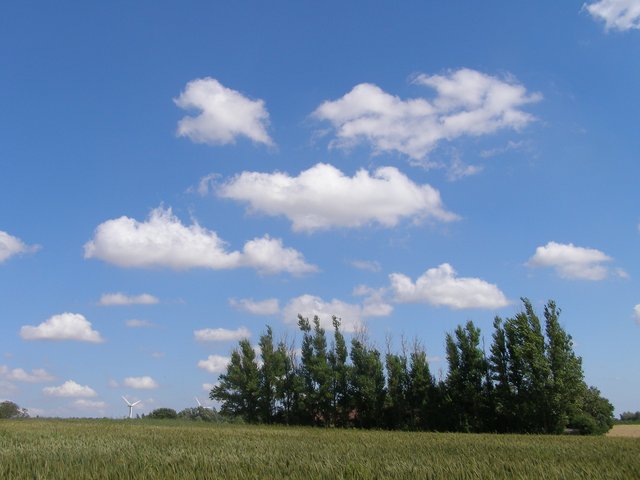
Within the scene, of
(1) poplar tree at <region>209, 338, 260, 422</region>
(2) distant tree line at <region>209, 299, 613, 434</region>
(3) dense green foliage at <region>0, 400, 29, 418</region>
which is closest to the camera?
(2) distant tree line at <region>209, 299, 613, 434</region>

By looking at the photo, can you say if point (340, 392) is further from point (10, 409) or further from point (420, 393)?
point (10, 409)

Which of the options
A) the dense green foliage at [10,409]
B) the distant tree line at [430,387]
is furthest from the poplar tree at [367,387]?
the dense green foliage at [10,409]

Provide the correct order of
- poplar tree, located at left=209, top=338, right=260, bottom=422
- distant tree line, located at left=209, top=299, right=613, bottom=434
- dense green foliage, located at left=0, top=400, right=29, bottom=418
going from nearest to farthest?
distant tree line, located at left=209, top=299, right=613, bottom=434
poplar tree, located at left=209, top=338, right=260, bottom=422
dense green foliage, located at left=0, top=400, right=29, bottom=418

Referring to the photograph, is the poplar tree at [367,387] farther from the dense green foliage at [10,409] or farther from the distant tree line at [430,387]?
the dense green foliage at [10,409]

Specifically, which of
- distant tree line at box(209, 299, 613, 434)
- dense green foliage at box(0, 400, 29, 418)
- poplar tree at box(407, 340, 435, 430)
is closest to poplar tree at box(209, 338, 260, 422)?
distant tree line at box(209, 299, 613, 434)

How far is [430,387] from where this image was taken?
56219 millimetres

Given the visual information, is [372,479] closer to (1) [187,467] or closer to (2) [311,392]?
(1) [187,467]

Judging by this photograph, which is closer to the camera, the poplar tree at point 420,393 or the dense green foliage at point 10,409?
the poplar tree at point 420,393

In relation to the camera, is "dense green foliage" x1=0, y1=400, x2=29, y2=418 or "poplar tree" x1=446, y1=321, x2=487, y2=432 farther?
"dense green foliage" x1=0, y1=400, x2=29, y2=418

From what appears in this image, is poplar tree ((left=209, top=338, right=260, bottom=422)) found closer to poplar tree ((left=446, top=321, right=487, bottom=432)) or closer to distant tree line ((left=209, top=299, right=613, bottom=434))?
distant tree line ((left=209, top=299, right=613, bottom=434))

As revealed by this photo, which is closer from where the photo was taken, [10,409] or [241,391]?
[241,391]

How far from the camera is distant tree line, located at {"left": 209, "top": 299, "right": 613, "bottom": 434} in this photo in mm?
48438

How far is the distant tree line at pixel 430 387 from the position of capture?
48.4 metres

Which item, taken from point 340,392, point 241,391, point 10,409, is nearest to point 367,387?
point 340,392
